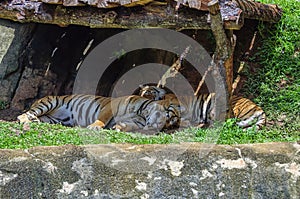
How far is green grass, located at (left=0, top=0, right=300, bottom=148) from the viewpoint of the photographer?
506cm

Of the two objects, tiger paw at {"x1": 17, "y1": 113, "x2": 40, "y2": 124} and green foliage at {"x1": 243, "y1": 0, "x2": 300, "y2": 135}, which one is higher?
green foliage at {"x1": 243, "y1": 0, "x2": 300, "y2": 135}

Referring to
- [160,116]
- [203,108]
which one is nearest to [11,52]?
[160,116]

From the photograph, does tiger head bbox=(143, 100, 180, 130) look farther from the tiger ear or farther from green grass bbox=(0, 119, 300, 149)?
green grass bbox=(0, 119, 300, 149)

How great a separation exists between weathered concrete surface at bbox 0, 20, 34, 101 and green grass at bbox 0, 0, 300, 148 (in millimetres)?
2090

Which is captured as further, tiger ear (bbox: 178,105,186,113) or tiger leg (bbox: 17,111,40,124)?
tiger ear (bbox: 178,105,186,113)

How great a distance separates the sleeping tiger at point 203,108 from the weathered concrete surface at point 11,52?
181 centimetres

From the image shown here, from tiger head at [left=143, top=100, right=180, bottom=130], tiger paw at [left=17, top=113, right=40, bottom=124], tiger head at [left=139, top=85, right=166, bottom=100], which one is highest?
tiger head at [left=139, top=85, right=166, bottom=100]

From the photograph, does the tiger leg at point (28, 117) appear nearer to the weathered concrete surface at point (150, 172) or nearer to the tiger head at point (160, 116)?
the tiger head at point (160, 116)

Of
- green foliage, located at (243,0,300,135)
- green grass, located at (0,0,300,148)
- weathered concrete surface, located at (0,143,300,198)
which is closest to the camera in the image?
weathered concrete surface, located at (0,143,300,198)

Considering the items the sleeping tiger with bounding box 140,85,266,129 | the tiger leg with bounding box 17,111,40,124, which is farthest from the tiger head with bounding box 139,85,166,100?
the tiger leg with bounding box 17,111,40,124

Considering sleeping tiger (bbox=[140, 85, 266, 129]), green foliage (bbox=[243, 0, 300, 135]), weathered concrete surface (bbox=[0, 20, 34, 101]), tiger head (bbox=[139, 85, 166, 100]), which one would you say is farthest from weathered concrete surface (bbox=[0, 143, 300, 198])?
weathered concrete surface (bbox=[0, 20, 34, 101])

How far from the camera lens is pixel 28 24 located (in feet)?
26.5

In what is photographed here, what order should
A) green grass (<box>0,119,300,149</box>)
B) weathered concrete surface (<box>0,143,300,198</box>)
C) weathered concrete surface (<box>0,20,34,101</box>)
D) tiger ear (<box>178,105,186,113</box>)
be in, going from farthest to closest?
weathered concrete surface (<box>0,20,34,101</box>), tiger ear (<box>178,105,186,113</box>), green grass (<box>0,119,300,149</box>), weathered concrete surface (<box>0,143,300,198</box>)

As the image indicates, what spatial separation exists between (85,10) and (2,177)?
139 inches
